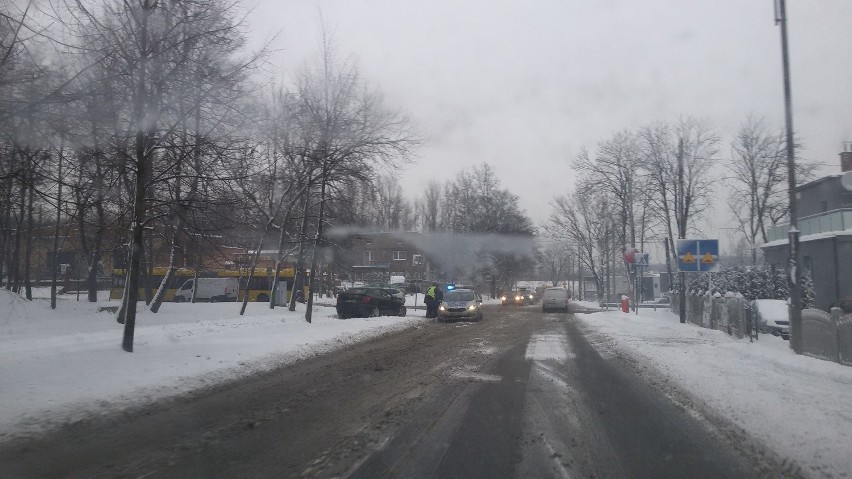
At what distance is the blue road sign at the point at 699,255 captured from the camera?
22188 millimetres

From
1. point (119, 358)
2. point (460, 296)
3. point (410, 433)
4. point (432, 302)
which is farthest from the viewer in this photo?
point (432, 302)

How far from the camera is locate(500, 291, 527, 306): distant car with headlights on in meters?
60.6

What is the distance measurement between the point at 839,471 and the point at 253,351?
1140 cm

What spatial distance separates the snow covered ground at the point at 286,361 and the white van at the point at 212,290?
2523cm

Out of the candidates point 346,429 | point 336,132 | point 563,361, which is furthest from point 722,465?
point 336,132

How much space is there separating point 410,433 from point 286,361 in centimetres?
724

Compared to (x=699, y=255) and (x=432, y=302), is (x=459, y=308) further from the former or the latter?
(x=699, y=255)

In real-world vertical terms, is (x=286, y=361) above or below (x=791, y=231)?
below

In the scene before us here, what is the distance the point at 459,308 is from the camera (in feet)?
97.5

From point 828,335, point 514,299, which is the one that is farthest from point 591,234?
point 828,335

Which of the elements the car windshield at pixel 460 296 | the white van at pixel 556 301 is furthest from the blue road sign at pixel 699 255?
the white van at pixel 556 301

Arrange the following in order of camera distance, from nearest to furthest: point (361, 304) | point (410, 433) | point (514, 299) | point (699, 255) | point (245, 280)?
1. point (410, 433)
2. point (699, 255)
3. point (361, 304)
4. point (245, 280)
5. point (514, 299)

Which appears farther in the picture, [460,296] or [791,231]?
[460,296]

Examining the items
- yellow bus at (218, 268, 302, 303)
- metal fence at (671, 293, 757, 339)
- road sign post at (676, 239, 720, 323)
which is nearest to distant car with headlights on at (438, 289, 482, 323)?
metal fence at (671, 293, 757, 339)
